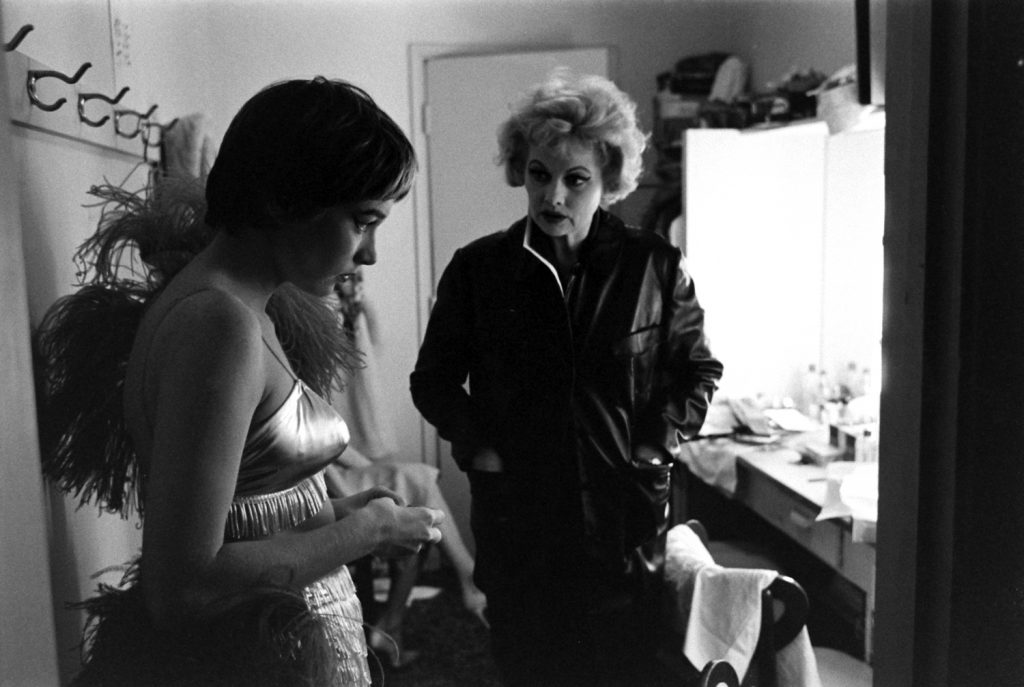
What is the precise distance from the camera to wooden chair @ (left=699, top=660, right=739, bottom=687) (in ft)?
3.53

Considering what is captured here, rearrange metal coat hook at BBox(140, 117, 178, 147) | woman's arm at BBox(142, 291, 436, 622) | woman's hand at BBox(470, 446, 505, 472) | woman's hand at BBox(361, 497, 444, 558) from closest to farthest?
woman's arm at BBox(142, 291, 436, 622)
woman's hand at BBox(361, 497, 444, 558)
metal coat hook at BBox(140, 117, 178, 147)
woman's hand at BBox(470, 446, 505, 472)

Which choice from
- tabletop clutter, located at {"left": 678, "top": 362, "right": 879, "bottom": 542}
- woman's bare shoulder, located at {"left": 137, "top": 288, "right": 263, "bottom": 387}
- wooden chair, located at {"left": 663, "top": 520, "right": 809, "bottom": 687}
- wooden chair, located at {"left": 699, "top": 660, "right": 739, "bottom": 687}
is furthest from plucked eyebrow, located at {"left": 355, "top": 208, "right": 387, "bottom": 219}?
tabletop clutter, located at {"left": 678, "top": 362, "right": 879, "bottom": 542}

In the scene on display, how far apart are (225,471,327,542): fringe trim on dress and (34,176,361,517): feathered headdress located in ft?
0.31

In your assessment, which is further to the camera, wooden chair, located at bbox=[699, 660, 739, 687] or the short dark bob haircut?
wooden chair, located at bbox=[699, 660, 739, 687]

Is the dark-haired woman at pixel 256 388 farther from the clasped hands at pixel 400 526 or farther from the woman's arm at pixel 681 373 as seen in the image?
the woman's arm at pixel 681 373

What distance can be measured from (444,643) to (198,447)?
1804 mm

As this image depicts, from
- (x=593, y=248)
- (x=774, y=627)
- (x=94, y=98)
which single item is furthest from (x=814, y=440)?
(x=94, y=98)

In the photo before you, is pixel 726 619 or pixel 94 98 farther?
pixel 726 619

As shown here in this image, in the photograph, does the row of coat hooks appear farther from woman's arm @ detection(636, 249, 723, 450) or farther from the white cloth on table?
the white cloth on table

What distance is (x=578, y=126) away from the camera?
1109mm

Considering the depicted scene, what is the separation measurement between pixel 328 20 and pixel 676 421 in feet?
5.67

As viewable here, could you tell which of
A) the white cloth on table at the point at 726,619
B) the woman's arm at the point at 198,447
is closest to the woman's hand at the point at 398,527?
the woman's arm at the point at 198,447

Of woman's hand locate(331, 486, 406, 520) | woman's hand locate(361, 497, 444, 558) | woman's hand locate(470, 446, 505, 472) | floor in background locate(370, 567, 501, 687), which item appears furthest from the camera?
floor in background locate(370, 567, 501, 687)

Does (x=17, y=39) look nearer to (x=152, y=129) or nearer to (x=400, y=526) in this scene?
(x=400, y=526)
